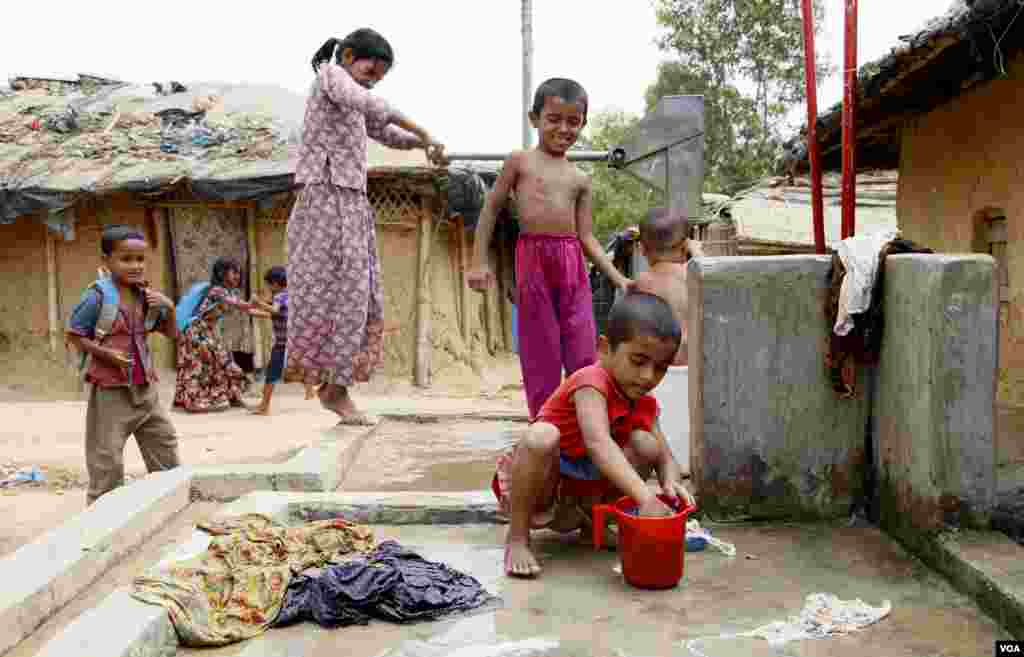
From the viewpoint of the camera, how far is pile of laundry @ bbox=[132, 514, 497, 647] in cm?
218

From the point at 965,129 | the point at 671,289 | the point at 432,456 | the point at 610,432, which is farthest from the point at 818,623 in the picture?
the point at 965,129

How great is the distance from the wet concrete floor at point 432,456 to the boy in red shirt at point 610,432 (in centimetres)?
122

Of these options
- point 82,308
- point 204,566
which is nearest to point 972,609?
point 204,566

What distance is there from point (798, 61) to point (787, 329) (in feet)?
55.6

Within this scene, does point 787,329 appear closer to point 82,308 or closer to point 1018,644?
point 1018,644

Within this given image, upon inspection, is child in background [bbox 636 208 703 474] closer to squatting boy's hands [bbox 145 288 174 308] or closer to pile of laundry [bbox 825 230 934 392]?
pile of laundry [bbox 825 230 934 392]

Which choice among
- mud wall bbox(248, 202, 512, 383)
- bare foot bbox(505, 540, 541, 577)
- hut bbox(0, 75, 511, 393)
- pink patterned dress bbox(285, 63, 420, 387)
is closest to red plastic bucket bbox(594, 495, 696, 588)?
bare foot bbox(505, 540, 541, 577)

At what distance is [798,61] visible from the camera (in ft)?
59.8

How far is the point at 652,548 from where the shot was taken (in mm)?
2389

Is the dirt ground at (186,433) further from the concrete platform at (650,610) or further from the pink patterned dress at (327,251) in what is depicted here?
the concrete platform at (650,610)

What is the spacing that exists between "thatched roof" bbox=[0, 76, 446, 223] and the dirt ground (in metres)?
2.50

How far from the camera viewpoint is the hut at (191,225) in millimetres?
10398

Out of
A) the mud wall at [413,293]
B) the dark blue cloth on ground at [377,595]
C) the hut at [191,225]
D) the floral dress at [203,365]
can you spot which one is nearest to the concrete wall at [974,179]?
the dark blue cloth on ground at [377,595]

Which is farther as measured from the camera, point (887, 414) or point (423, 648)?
point (887, 414)
